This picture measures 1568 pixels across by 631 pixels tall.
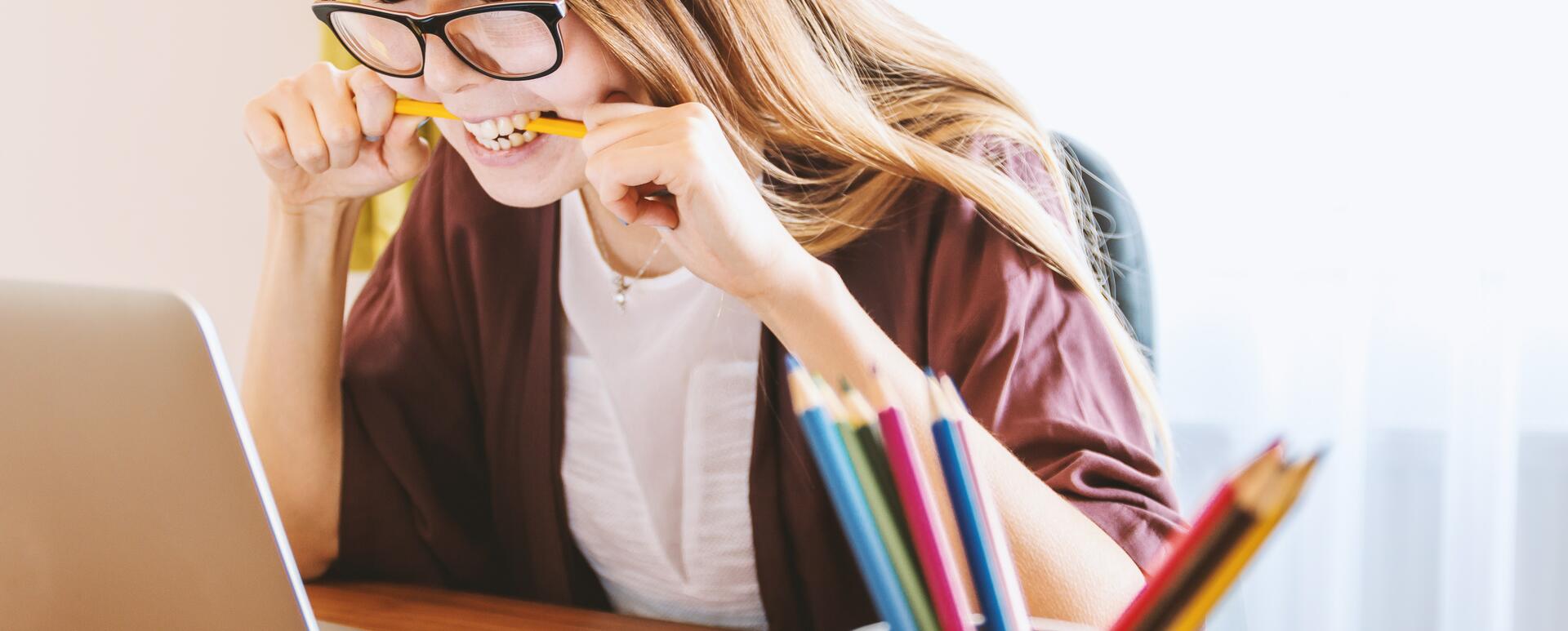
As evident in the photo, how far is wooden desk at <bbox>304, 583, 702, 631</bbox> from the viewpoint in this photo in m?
0.72

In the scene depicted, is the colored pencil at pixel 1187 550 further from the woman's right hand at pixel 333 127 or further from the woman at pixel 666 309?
the woman's right hand at pixel 333 127

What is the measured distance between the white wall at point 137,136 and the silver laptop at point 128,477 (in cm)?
196

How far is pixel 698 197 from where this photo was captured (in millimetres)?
643

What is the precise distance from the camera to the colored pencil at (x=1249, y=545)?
23 centimetres

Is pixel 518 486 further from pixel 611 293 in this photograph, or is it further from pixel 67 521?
pixel 67 521

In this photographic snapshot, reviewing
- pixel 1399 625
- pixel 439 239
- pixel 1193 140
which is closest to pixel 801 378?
pixel 439 239

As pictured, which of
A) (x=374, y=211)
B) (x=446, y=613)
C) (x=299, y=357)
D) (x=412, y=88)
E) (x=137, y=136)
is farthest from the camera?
(x=137, y=136)

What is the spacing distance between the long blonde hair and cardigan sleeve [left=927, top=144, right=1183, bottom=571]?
21 mm

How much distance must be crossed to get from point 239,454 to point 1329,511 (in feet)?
4.90

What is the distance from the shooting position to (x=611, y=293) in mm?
1029

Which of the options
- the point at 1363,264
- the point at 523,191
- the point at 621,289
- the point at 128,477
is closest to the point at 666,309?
the point at 621,289

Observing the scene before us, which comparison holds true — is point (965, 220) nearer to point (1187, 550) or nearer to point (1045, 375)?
point (1045, 375)

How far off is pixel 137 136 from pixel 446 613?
6.47ft

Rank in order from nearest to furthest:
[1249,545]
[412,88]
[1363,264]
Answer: [1249,545] → [412,88] → [1363,264]
